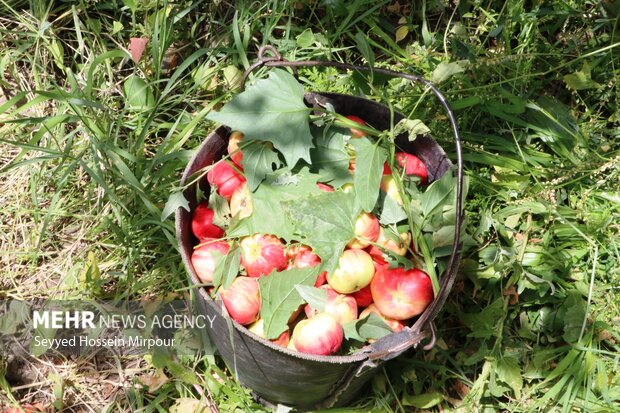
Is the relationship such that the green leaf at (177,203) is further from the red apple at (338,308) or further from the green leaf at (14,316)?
the green leaf at (14,316)

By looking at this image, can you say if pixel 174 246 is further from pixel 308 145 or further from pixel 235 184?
pixel 308 145

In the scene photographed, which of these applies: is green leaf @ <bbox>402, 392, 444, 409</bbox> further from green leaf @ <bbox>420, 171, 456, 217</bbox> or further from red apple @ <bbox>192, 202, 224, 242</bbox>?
red apple @ <bbox>192, 202, 224, 242</bbox>

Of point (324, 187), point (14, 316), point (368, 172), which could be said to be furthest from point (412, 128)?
point (14, 316)

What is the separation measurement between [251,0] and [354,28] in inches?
17.6

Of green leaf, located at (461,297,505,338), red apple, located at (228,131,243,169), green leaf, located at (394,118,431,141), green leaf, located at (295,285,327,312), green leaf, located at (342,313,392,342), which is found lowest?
green leaf, located at (461,297,505,338)

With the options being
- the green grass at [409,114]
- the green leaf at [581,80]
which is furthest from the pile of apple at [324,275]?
the green leaf at [581,80]

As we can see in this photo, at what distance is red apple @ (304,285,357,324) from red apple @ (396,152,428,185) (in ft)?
1.43

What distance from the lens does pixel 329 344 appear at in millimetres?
1706

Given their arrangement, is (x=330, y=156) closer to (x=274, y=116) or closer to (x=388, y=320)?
(x=274, y=116)

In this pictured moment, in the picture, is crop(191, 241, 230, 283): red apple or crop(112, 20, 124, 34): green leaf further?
crop(112, 20, 124, 34): green leaf

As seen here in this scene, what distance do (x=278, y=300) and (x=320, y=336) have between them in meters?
0.15

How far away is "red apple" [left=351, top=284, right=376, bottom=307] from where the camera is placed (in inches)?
74.8

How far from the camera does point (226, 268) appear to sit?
181 cm

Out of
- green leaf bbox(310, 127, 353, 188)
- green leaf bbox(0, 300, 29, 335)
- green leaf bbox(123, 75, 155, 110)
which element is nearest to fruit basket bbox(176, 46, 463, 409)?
green leaf bbox(310, 127, 353, 188)
